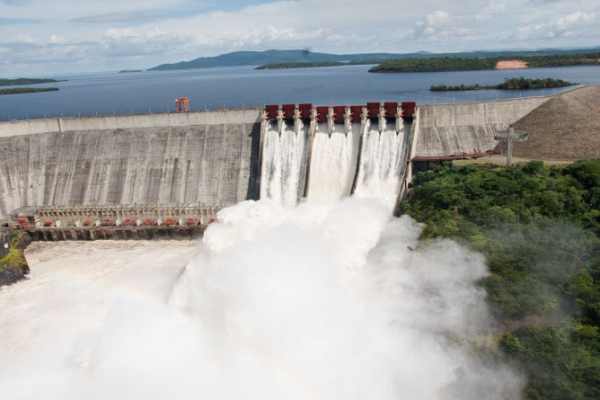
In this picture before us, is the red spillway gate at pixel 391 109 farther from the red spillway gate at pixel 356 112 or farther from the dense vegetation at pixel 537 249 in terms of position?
the dense vegetation at pixel 537 249

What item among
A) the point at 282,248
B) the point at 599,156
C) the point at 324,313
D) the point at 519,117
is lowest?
the point at 324,313

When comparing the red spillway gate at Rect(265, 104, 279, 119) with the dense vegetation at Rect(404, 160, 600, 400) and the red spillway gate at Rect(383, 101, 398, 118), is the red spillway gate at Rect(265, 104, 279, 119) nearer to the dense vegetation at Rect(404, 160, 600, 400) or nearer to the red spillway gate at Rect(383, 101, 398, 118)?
the red spillway gate at Rect(383, 101, 398, 118)

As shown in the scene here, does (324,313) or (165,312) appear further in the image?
(165,312)

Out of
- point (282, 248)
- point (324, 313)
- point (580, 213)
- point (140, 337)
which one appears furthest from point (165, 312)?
point (580, 213)

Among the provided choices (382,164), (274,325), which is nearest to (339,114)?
(382,164)

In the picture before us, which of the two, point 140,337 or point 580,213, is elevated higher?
point 580,213

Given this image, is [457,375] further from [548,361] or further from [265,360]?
[265,360]

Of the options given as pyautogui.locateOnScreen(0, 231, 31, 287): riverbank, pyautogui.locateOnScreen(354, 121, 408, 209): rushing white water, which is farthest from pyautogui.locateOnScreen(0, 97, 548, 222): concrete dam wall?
pyautogui.locateOnScreen(0, 231, 31, 287): riverbank

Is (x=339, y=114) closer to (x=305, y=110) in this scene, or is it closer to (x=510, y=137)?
(x=305, y=110)
